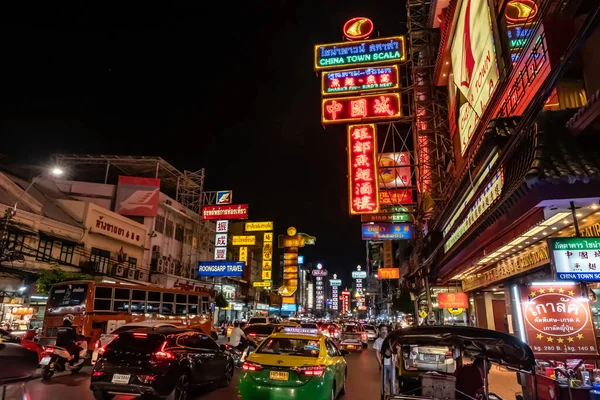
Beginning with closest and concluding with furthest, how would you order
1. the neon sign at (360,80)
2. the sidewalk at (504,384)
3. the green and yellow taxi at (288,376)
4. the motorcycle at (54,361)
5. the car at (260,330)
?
the green and yellow taxi at (288,376) → the sidewalk at (504,384) → the motorcycle at (54,361) → the car at (260,330) → the neon sign at (360,80)

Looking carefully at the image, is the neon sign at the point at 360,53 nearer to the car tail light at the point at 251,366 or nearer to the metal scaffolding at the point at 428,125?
the metal scaffolding at the point at 428,125

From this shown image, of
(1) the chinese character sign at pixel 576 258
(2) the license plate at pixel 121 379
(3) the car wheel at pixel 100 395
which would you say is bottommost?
(3) the car wheel at pixel 100 395

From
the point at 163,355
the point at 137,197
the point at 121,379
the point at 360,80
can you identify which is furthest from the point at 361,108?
the point at 137,197

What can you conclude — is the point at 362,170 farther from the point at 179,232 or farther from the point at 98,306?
the point at 179,232

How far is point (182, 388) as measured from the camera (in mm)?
9227

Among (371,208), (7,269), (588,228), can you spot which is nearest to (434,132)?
(371,208)

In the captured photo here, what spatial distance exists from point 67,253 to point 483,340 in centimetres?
2944

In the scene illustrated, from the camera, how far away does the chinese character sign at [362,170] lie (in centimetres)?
2161

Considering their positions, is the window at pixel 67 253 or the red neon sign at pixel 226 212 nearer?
the window at pixel 67 253

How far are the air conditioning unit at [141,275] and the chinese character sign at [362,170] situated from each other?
23129 mm

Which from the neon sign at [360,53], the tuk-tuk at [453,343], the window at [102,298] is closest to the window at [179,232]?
the neon sign at [360,53]

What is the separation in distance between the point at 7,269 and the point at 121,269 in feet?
37.6

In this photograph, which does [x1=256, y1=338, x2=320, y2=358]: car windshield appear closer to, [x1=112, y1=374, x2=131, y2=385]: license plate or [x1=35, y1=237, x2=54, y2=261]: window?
[x1=112, y1=374, x2=131, y2=385]: license plate

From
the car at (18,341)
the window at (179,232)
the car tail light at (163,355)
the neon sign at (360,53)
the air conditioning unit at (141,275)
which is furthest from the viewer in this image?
the window at (179,232)
